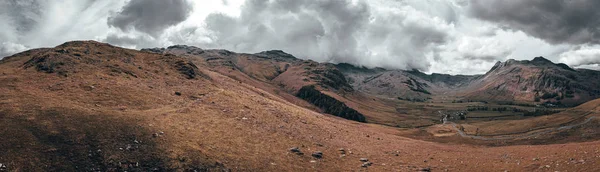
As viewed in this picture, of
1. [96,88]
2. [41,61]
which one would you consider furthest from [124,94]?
[41,61]

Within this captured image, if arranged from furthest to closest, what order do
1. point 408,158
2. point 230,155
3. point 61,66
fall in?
point 61,66 < point 408,158 < point 230,155

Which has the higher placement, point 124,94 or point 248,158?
point 124,94

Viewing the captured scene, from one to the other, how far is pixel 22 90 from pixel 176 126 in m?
30.6

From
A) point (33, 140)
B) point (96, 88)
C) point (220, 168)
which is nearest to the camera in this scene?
point (33, 140)

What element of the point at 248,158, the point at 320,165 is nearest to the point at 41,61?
the point at 248,158

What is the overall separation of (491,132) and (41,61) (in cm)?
20788

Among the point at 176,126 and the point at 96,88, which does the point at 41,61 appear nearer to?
the point at 96,88

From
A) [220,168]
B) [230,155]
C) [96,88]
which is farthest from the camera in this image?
[96,88]

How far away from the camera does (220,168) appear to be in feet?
135

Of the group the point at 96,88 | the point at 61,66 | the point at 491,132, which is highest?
the point at 61,66

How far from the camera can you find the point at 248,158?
151 ft

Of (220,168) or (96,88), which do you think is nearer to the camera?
(220,168)

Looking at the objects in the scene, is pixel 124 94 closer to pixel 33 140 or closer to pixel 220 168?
pixel 33 140

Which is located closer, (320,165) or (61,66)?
(320,165)
